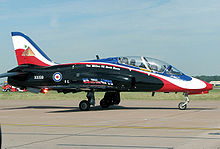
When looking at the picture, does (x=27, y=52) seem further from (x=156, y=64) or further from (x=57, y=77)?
(x=156, y=64)

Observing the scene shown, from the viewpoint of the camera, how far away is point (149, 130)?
517 inches

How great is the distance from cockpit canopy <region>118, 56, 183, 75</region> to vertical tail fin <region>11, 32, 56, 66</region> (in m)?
7.08

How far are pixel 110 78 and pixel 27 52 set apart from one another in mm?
8164

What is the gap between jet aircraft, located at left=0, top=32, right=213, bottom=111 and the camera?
77.4 ft

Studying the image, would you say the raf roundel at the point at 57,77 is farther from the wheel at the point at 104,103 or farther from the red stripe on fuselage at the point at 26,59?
the wheel at the point at 104,103

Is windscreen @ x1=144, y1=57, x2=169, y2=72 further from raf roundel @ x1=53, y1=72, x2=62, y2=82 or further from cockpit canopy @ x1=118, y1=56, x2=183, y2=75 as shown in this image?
raf roundel @ x1=53, y1=72, x2=62, y2=82

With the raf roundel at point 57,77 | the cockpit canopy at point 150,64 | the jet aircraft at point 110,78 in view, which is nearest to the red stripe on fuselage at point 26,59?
the jet aircraft at point 110,78

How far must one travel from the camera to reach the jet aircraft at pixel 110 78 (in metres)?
23.6

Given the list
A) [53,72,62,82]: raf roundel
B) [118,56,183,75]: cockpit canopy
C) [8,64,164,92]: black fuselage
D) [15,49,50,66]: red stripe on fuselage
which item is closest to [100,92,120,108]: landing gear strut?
[8,64,164,92]: black fuselage

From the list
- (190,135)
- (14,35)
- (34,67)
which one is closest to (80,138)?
(190,135)

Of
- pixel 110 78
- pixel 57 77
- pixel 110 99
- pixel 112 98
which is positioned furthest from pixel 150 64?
pixel 57 77

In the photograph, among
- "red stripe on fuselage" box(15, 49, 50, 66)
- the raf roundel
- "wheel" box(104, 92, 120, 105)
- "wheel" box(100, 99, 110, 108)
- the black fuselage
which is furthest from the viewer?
"red stripe on fuselage" box(15, 49, 50, 66)

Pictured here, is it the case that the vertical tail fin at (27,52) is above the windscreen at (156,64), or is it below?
above

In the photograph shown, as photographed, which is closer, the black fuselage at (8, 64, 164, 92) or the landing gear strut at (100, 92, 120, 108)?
the black fuselage at (8, 64, 164, 92)
